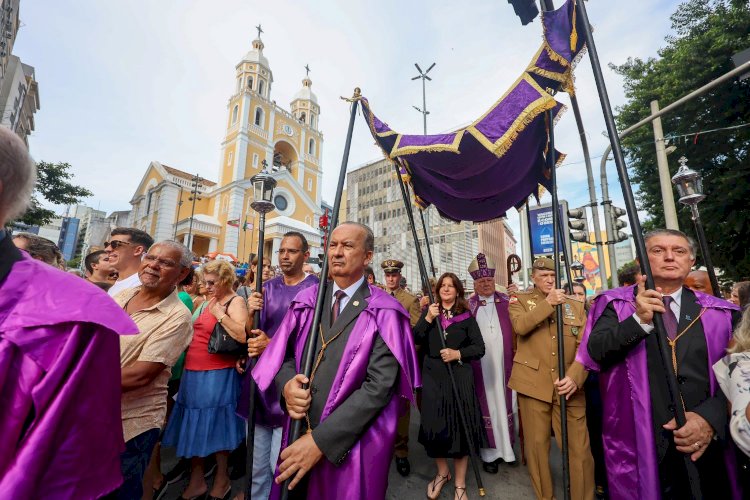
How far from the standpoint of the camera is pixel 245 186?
107ft

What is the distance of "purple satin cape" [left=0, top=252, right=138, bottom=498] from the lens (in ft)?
3.47

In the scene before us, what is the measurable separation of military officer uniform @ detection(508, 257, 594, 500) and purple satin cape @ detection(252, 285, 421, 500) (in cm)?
177

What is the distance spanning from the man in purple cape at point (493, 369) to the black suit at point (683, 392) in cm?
208

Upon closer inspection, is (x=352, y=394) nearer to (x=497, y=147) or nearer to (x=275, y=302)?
(x=275, y=302)

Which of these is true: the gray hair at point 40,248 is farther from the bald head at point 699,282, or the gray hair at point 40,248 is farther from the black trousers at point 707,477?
the bald head at point 699,282

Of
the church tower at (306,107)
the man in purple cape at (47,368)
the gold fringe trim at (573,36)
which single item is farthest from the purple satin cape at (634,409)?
the church tower at (306,107)

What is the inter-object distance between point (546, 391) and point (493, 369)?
1.13 metres

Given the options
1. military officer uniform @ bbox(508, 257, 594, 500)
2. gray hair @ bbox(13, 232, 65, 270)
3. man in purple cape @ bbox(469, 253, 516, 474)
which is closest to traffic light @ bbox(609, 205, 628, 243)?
man in purple cape @ bbox(469, 253, 516, 474)

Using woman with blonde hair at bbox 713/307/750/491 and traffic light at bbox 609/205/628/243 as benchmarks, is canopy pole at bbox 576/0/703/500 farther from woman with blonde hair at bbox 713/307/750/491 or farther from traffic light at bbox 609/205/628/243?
traffic light at bbox 609/205/628/243

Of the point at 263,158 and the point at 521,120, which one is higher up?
the point at 263,158

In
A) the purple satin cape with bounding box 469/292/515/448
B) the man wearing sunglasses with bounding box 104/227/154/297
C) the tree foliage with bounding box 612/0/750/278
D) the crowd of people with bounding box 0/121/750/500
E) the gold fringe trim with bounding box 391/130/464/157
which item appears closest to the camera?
the crowd of people with bounding box 0/121/750/500

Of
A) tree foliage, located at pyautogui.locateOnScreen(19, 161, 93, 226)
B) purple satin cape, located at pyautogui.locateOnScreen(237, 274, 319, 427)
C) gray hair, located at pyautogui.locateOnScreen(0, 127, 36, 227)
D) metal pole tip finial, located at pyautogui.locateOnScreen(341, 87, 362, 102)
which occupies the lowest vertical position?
purple satin cape, located at pyautogui.locateOnScreen(237, 274, 319, 427)

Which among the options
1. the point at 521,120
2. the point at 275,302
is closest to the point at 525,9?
the point at 521,120

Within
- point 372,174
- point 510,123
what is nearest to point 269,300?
point 510,123
